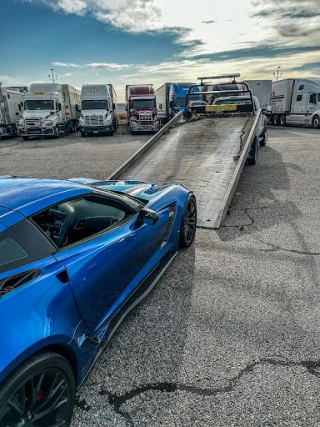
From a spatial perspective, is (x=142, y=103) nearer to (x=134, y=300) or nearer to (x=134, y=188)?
(x=134, y=188)

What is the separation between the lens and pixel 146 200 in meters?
3.45

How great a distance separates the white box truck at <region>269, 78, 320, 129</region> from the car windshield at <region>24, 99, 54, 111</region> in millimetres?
16042

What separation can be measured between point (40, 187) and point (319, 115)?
74.8 ft

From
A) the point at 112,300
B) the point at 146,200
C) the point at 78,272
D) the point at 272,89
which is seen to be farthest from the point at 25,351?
the point at 272,89

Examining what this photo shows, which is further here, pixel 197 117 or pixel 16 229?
pixel 197 117

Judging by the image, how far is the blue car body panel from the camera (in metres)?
1.57

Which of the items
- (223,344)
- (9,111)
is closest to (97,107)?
(9,111)

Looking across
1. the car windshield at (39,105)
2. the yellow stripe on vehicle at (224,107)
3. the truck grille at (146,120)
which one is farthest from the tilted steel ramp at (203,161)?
the car windshield at (39,105)

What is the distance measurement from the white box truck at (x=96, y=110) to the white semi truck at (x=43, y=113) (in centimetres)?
156

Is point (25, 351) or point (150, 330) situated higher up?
point (25, 351)

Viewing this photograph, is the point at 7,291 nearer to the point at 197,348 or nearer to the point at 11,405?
the point at 11,405

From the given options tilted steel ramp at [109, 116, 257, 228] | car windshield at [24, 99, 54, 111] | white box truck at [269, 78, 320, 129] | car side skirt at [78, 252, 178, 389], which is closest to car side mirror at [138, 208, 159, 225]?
car side skirt at [78, 252, 178, 389]

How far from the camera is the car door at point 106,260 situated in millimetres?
2055

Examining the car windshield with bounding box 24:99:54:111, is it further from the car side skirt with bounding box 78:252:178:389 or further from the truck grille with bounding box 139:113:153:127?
the car side skirt with bounding box 78:252:178:389
